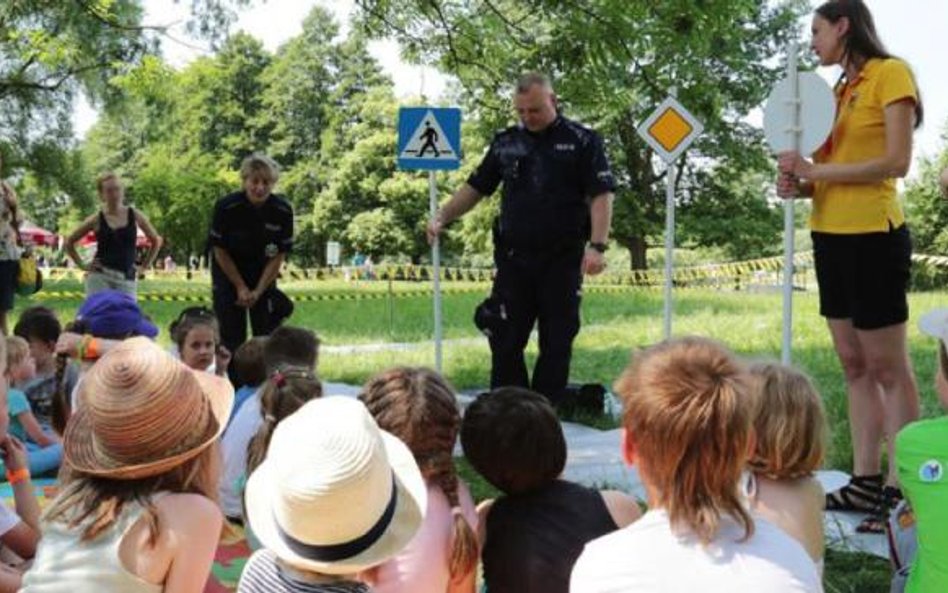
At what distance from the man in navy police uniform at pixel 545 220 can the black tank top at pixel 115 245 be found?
348 cm

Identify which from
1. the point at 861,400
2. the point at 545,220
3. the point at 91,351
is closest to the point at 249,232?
the point at 545,220

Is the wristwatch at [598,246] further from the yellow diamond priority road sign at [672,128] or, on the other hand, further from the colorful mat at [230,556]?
the colorful mat at [230,556]

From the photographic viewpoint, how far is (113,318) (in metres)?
4.83

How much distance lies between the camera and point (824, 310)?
434 cm

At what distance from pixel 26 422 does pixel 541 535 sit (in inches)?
125

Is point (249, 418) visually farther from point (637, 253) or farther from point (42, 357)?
point (637, 253)

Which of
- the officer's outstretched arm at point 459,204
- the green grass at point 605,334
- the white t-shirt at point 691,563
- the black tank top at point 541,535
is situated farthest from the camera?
the green grass at point 605,334

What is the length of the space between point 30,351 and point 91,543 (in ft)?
10.7

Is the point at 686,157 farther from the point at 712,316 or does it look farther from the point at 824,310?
the point at 824,310

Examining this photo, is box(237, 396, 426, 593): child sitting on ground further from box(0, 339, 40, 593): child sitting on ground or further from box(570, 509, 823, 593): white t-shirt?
box(0, 339, 40, 593): child sitting on ground

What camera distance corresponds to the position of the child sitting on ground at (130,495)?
2.23 meters

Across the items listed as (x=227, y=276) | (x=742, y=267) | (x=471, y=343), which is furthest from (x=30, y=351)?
(x=742, y=267)

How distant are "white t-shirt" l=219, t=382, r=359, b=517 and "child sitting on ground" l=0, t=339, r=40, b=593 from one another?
843 mm


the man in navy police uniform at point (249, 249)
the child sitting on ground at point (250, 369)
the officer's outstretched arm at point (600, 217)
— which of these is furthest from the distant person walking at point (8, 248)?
the officer's outstretched arm at point (600, 217)
